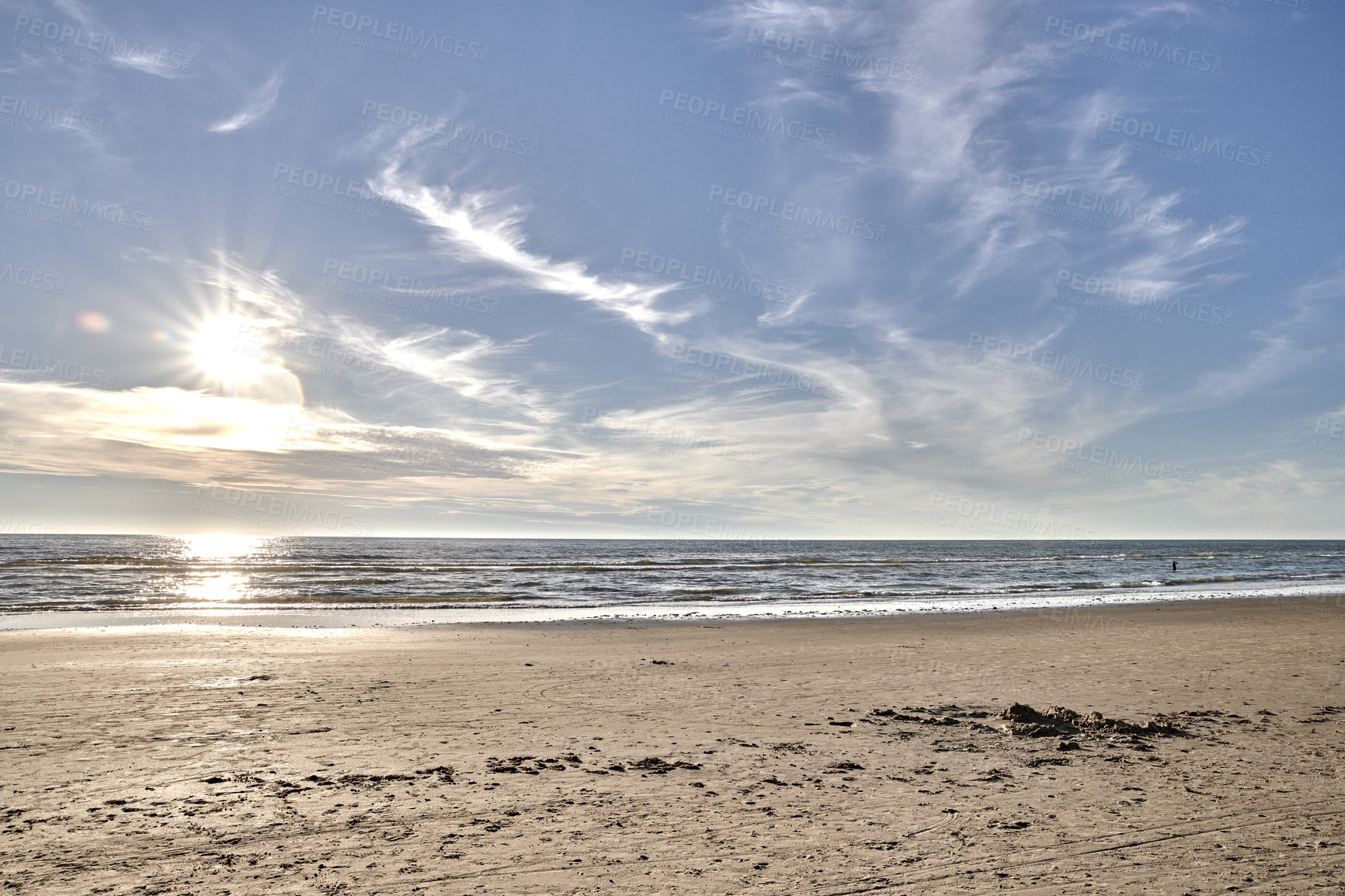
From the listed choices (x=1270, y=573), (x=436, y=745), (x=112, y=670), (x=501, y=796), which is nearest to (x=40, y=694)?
(x=112, y=670)

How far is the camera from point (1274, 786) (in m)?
7.09

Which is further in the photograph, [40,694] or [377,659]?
[377,659]

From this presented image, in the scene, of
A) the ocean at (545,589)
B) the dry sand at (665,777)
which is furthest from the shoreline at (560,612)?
the dry sand at (665,777)

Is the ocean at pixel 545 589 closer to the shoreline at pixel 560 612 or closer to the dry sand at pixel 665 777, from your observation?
the shoreline at pixel 560 612

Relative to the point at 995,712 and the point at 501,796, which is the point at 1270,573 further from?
the point at 501,796

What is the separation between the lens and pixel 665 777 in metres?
7.47

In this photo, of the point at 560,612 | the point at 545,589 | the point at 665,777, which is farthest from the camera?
the point at 545,589

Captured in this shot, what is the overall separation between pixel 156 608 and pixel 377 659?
1841 centimetres

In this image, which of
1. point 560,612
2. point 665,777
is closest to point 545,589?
point 560,612

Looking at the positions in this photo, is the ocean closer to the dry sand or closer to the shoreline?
the shoreline

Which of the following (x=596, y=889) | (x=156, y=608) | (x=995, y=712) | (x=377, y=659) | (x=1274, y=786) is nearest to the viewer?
(x=596, y=889)

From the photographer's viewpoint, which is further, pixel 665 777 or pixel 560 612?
pixel 560 612

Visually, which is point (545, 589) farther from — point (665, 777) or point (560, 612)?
point (665, 777)

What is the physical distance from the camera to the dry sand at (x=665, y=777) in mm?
5371
